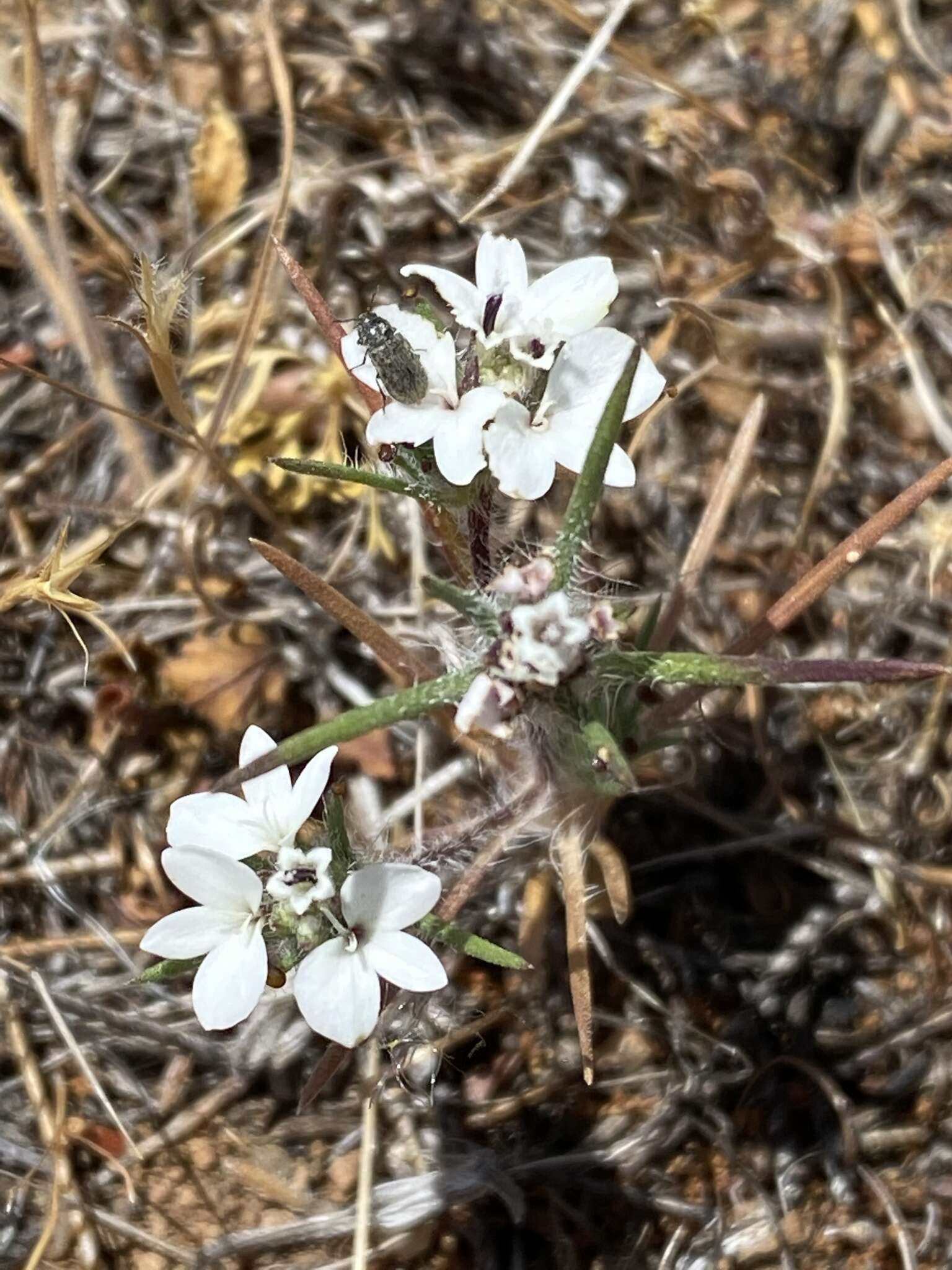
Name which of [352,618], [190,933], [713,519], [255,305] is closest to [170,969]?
[190,933]

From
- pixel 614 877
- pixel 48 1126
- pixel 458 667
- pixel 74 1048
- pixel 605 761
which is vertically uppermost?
pixel 605 761

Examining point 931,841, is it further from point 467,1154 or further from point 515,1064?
point 467,1154

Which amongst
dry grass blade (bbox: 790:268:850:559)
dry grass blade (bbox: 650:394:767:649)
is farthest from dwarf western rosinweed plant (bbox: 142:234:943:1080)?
dry grass blade (bbox: 790:268:850:559)

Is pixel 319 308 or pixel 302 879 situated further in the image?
pixel 319 308

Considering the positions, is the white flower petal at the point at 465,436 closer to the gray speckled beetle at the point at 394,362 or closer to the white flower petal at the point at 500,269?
the gray speckled beetle at the point at 394,362

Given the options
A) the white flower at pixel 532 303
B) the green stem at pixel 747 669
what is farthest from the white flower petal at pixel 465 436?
the green stem at pixel 747 669

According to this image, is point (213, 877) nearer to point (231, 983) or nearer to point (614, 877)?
point (231, 983)
